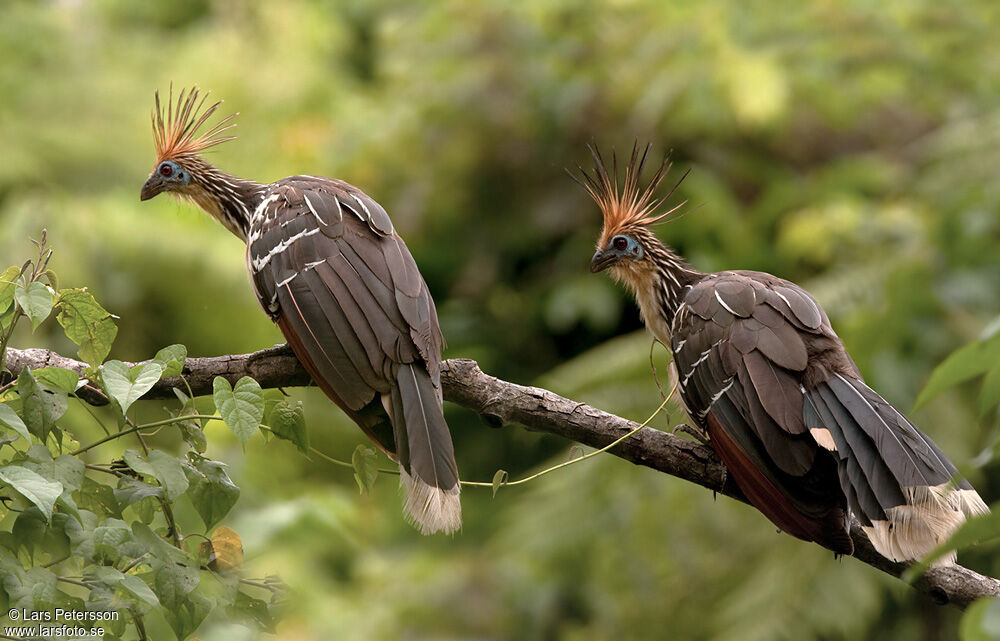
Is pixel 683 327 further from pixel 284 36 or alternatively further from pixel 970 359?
pixel 284 36

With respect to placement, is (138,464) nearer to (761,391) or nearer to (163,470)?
(163,470)

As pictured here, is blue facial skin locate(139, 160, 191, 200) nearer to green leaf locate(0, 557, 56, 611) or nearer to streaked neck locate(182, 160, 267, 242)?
streaked neck locate(182, 160, 267, 242)

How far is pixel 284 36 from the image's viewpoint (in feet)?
25.2

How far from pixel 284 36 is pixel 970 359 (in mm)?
7430

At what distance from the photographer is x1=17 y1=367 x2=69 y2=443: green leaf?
1529 mm

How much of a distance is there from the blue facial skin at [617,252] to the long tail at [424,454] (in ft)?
2.88

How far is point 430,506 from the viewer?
2.06 metres

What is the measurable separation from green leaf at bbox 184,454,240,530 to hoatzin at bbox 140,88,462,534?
49 centimetres

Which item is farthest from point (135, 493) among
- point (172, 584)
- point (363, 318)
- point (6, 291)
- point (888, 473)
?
point (888, 473)

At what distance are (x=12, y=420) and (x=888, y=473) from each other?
65.5 inches

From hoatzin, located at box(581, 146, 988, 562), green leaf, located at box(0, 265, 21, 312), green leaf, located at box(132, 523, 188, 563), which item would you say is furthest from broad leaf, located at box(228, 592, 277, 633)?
hoatzin, located at box(581, 146, 988, 562)

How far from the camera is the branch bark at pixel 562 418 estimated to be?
197cm

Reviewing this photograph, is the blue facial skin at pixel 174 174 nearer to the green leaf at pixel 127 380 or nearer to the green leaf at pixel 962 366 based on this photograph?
the green leaf at pixel 127 380

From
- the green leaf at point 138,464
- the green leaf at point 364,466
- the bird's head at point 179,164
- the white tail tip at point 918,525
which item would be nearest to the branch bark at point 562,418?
the white tail tip at point 918,525
